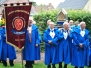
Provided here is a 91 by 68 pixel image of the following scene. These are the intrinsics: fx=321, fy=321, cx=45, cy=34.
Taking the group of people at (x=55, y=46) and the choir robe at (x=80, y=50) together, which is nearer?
the choir robe at (x=80, y=50)

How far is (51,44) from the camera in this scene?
40.3ft

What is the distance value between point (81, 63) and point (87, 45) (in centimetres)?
A: 72

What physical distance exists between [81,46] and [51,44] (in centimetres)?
129

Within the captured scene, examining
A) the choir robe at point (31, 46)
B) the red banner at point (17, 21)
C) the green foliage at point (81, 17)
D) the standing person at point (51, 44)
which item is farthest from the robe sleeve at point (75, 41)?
the green foliage at point (81, 17)

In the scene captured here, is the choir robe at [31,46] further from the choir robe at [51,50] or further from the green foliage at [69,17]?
the green foliage at [69,17]

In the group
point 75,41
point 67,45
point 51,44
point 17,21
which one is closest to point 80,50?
point 75,41

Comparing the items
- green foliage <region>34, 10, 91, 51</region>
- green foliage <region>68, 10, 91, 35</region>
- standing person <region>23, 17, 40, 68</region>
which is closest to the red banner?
standing person <region>23, 17, 40, 68</region>

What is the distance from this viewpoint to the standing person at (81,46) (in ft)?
38.2

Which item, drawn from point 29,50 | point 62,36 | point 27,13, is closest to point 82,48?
point 62,36

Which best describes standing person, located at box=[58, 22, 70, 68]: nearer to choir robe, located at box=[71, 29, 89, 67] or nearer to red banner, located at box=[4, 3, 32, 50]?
choir robe, located at box=[71, 29, 89, 67]

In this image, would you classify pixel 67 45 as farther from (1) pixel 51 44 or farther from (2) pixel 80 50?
(2) pixel 80 50

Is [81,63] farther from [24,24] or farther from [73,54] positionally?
[24,24]

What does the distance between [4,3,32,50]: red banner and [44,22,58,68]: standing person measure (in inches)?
92.6

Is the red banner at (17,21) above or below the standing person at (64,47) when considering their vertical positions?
above
